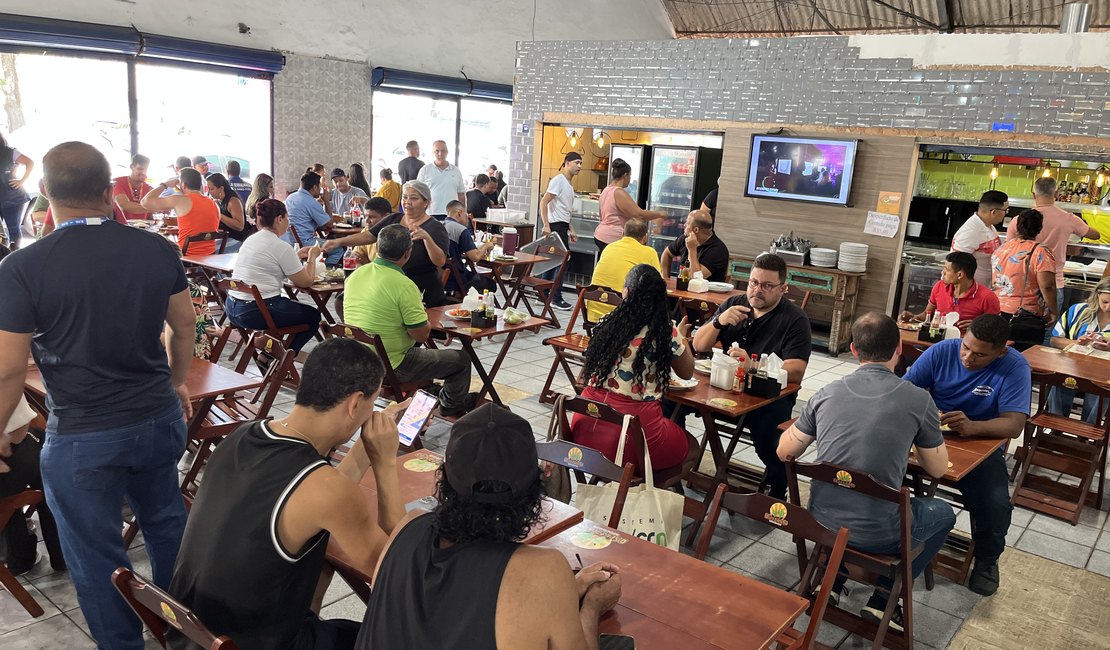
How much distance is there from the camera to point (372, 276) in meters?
5.19

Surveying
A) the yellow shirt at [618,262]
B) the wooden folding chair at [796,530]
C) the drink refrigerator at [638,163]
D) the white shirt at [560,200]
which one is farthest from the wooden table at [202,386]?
the drink refrigerator at [638,163]

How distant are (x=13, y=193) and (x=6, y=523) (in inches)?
295

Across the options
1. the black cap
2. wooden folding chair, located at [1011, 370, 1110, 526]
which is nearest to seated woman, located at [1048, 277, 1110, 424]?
wooden folding chair, located at [1011, 370, 1110, 526]

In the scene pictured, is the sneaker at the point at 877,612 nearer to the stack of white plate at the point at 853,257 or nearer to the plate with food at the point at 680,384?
the plate with food at the point at 680,384

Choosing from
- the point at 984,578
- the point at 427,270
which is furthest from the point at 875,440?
the point at 427,270

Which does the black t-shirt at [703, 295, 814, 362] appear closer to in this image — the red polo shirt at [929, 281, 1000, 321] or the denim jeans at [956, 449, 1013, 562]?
the denim jeans at [956, 449, 1013, 562]

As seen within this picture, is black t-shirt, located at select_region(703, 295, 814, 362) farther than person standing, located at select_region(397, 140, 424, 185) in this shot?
No

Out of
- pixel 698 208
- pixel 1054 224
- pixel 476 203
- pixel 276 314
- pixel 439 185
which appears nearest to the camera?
pixel 276 314

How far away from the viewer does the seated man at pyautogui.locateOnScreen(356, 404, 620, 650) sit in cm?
168

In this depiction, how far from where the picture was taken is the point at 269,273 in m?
6.12

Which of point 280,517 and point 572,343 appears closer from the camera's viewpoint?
point 280,517

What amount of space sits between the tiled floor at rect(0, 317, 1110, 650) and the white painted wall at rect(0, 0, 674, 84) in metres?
7.66

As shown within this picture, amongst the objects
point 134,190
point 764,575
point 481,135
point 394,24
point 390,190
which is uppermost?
point 394,24

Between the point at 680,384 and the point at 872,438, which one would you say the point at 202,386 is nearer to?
the point at 680,384
